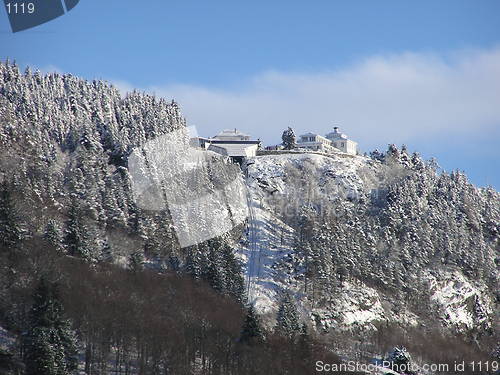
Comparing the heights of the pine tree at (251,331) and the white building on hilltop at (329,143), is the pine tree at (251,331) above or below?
below

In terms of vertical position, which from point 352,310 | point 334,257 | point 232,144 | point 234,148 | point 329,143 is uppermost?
point 329,143

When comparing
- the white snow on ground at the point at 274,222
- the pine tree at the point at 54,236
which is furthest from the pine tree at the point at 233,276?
the pine tree at the point at 54,236

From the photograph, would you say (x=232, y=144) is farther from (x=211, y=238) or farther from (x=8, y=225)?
(x=8, y=225)

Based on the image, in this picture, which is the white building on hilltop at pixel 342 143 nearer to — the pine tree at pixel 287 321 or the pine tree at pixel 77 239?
the pine tree at pixel 287 321

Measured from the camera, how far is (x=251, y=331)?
74938 mm

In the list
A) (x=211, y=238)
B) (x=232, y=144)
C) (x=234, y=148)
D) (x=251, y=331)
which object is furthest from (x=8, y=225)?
(x=232, y=144)

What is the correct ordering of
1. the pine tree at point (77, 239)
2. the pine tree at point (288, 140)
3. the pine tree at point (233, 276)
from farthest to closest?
1. the pine tree at point (288, 140)
2. the pine tree at point (233, 276)
3. the pine tree at point (77, 239)

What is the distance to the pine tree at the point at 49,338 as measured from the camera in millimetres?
54750

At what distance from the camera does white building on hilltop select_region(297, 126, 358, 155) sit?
16775cm

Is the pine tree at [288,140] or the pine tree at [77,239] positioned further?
the pine tree at [288,140]

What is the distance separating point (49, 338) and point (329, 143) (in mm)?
125298

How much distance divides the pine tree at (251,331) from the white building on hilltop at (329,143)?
305 ft

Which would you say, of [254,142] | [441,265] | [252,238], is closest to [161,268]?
[252,238]

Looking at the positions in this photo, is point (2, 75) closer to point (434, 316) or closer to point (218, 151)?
point (218, 151)
